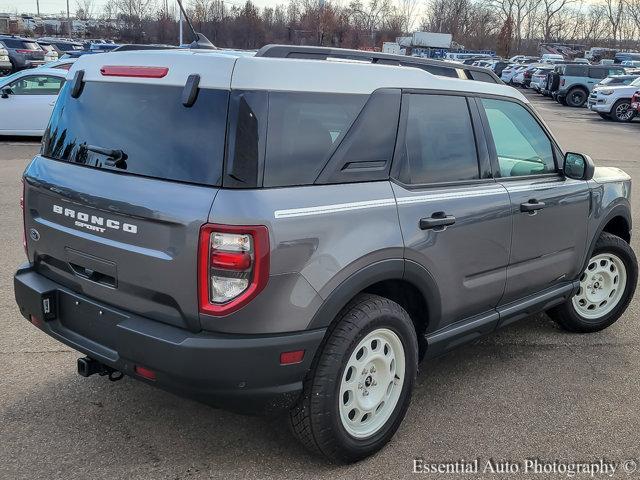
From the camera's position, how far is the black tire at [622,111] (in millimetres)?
24906

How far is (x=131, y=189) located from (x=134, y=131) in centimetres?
31

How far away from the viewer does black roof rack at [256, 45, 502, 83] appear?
3268mm

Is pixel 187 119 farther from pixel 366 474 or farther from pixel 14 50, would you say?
pixel 14 50

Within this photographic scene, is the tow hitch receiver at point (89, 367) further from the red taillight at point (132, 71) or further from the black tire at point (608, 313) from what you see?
the black tire at point (608, 313)

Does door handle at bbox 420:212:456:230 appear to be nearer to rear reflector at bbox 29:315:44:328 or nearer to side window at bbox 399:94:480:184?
side window at bbox 399:94:480:184

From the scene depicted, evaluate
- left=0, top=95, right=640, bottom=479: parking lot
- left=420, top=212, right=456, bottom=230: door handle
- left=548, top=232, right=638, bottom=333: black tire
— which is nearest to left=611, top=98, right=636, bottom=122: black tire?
left=548, top=232, right=638, bottom=333: black tire

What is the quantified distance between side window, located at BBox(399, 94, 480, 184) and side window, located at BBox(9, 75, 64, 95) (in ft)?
37.5

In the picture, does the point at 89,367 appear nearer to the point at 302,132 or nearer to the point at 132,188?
the point at 132,188

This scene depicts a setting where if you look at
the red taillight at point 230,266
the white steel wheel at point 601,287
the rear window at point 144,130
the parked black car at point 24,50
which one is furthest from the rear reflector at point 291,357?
the parked black car at point 24,50

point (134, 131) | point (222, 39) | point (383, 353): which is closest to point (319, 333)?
point (383, 353)

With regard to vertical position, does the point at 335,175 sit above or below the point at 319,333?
above

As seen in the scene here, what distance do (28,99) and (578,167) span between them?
11.9m

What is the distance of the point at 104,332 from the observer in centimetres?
295

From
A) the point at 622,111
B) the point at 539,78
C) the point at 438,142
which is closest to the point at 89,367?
the point at 438,142
